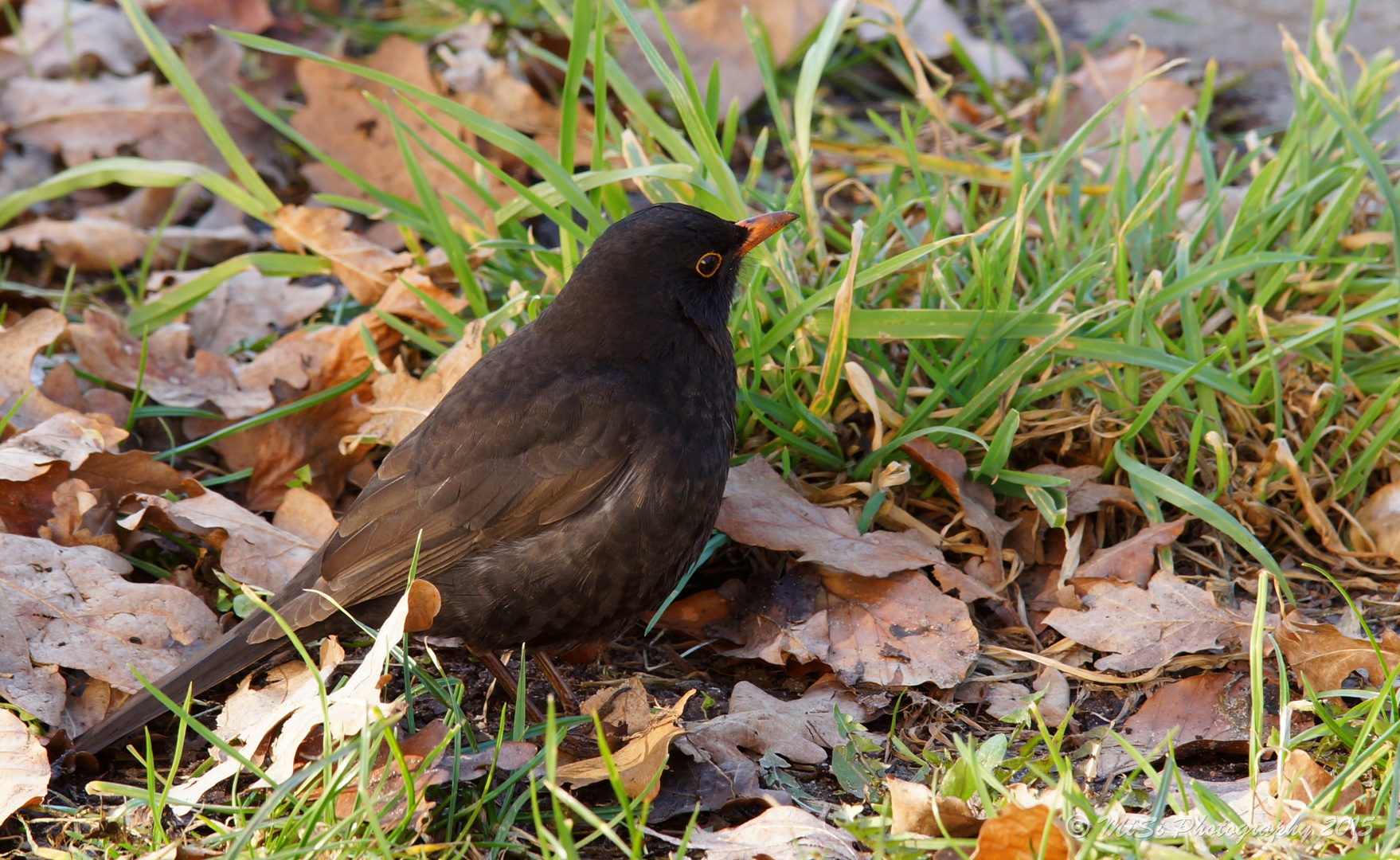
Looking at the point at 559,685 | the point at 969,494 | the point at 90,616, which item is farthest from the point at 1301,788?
the point at 90,616

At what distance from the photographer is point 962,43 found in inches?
227

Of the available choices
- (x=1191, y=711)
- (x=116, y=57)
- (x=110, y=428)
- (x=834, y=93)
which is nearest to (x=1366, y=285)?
(x=1191, y=711)

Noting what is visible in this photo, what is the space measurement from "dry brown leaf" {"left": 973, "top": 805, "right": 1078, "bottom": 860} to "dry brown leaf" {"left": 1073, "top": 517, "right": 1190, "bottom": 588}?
49.9 inches

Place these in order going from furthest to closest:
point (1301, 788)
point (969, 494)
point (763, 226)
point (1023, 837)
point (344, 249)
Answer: point (344, 249) < point (969, 494) < point (763, 226) < point (1301, 788) < point (1023, 837)

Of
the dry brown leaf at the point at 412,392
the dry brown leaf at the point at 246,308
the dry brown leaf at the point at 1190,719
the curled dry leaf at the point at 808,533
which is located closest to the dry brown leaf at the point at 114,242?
the dry brown leaf at the point at 246,308

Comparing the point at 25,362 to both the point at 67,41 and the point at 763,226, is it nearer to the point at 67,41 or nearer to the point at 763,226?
the point at 763,226

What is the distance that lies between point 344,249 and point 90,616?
5.57 ft

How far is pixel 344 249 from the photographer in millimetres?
4430

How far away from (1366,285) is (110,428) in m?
3.92

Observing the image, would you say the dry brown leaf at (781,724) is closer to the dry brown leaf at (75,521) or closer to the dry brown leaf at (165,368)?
the dry brown leaf at (75,521)

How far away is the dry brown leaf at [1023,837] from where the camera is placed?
2215 millimetres

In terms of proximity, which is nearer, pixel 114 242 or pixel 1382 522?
pixel 1382 522

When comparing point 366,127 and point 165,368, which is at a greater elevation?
point 366,127

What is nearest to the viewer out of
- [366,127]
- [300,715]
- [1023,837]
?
[1023,837]
